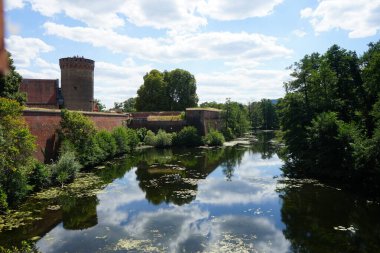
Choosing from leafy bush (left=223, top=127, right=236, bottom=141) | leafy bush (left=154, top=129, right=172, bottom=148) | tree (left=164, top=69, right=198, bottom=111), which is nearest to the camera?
leafy bush (left=154, top=129, right=172, bottom=148)

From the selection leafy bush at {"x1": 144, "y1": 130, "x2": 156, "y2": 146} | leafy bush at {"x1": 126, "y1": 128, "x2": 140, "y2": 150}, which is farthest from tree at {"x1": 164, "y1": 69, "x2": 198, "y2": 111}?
leafy bush at {"x1": 126, "y1": 128, "x2": 140, "y2": 150}

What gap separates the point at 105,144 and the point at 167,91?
103 ft

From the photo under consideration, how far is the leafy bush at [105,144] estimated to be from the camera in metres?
27.5

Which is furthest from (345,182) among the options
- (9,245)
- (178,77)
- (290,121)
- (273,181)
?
(178,77)

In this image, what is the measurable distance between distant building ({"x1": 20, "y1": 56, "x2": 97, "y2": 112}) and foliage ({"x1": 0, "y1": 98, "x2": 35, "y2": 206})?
70.0 feet

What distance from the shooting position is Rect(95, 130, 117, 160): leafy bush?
90.4 ft

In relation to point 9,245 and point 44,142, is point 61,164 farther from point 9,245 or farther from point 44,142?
point 9,245

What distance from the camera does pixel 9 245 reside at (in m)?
11.1

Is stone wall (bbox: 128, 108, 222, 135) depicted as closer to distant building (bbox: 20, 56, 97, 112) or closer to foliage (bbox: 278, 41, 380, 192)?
distant building (bbox: 20, 56, 97, 112)

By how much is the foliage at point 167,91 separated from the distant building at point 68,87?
19762mm

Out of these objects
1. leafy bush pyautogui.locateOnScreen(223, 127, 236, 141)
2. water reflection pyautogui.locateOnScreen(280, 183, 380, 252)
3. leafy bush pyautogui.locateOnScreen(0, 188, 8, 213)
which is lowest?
water reflection pyautogui.locateOnScreen(280, 183, 380, 252)

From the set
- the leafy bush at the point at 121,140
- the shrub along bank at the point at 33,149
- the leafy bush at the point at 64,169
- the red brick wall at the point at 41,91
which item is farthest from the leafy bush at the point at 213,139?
the leafy bush at the point at 64,169

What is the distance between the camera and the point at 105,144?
28.5 m

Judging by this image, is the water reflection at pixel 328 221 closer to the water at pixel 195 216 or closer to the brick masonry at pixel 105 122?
the water at pixel 195 216
